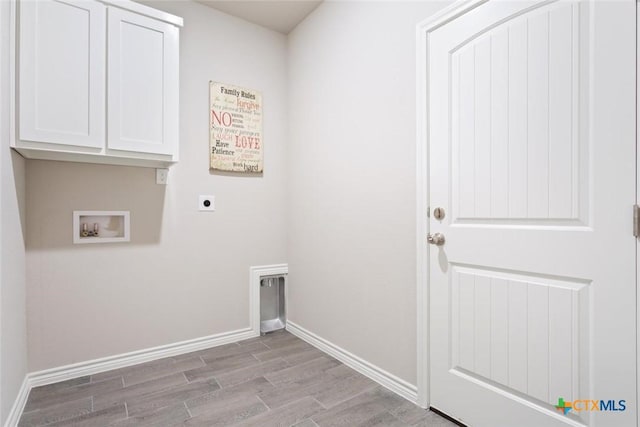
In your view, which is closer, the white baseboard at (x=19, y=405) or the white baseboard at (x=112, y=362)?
the white baseboard at (x=19, y=405)

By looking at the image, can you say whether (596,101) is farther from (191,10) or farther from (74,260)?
(74,260)

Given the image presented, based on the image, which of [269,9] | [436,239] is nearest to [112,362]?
[436,239]

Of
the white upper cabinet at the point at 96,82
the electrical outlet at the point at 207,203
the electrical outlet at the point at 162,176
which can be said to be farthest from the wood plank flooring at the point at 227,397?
the white upper cabinet at the point at 96,82

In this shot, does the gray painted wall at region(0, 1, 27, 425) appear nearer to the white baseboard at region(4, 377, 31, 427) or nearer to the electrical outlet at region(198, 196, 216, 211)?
the white baseboard at region(4, 377, 31, 427)

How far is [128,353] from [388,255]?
1.89 m

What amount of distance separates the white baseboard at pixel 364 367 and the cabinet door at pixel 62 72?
1.98 metres

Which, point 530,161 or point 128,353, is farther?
point 128,353

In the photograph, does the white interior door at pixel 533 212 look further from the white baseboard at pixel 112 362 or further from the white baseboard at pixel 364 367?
the white baseboard at pixel 112 362

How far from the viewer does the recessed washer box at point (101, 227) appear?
2133 mm

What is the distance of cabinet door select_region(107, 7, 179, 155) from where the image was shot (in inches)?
77.2

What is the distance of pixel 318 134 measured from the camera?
2.61 metres

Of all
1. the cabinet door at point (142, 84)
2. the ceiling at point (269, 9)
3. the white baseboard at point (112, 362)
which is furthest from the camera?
the ceiling at point (269, 9)

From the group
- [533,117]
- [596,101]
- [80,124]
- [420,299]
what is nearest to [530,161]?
[533,117]

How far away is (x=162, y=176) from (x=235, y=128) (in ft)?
2.30
